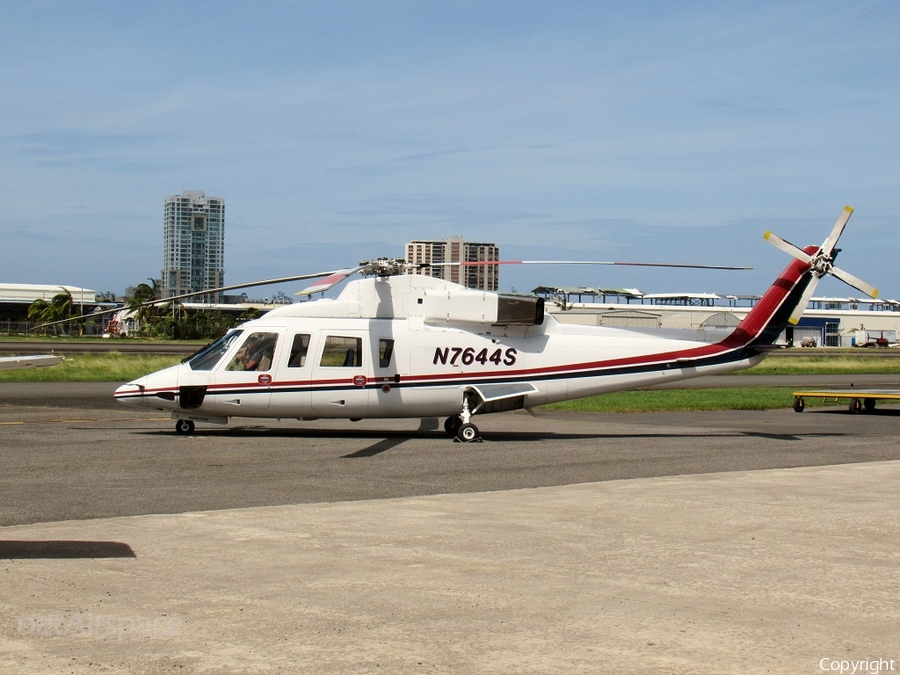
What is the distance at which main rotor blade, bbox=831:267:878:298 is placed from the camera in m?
17.6

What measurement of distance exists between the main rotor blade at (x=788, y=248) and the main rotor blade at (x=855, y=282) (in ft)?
1.81

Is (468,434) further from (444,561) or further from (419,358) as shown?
(444,561)

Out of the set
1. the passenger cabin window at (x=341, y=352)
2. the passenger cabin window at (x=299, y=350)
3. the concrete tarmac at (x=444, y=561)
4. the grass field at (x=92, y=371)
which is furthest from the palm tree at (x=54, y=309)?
the concrete tarmac at (x=444, y=561)

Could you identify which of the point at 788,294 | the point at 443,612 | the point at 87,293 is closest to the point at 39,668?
the point at 443,612

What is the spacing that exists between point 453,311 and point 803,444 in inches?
281

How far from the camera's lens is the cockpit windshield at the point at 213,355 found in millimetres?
18719

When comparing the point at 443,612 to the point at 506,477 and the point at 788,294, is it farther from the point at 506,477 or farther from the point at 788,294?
the point at 788,294

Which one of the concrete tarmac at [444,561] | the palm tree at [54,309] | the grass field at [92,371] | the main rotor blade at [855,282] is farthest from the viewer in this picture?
the palm tree at [54,309]

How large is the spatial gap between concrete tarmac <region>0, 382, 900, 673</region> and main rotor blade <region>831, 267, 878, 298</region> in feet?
10.8

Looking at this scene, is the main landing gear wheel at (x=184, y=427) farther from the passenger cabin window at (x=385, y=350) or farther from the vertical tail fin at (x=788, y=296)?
the vertical tail fin at (x=788, y=296)

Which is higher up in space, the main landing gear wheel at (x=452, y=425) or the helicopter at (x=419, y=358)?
the helicopter at (x=419, y=358)

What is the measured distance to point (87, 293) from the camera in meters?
130

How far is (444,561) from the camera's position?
8.09 meters

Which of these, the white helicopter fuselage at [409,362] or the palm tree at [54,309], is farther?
the palm tree at [54,309]
